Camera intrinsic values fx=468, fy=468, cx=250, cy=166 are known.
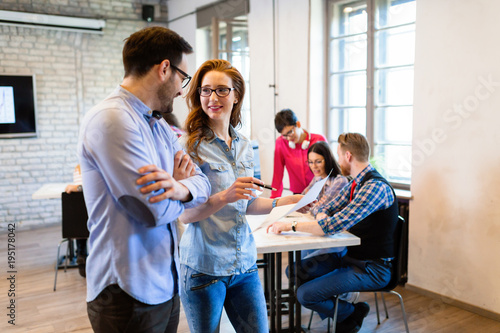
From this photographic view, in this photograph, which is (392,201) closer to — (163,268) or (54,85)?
(163,268)

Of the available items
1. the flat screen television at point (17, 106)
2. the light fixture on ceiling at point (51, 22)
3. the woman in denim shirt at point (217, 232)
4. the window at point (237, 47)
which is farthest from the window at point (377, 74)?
the flat screen television at point (17, 106)

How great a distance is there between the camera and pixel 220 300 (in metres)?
1.68

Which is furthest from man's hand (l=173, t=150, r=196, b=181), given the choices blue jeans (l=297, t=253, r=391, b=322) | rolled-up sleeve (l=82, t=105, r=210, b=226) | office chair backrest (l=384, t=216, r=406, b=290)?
office chair backrest (l=384, t=216, r=406, b=290)

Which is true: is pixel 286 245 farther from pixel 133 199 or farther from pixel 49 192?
pixel 49 192

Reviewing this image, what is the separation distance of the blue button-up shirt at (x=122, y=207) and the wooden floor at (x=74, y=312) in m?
2.42

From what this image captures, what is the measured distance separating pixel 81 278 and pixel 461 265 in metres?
3.47

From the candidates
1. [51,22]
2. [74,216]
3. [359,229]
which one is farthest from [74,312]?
[51,22]

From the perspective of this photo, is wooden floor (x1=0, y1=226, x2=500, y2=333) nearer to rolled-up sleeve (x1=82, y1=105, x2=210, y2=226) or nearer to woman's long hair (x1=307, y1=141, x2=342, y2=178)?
woman's long hair (x1=307, y1=141, x2=342, y2=178)

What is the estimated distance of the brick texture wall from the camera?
6.55 m

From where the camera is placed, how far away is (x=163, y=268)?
3.97ft

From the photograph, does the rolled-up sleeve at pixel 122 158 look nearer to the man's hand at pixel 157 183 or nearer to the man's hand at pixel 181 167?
the man's hand at pixel 157 183

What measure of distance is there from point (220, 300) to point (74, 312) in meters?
2.58

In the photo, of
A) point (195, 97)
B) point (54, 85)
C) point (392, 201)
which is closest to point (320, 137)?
point (392, 201)

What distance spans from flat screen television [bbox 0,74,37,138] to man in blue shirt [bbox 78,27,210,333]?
6078 mm
